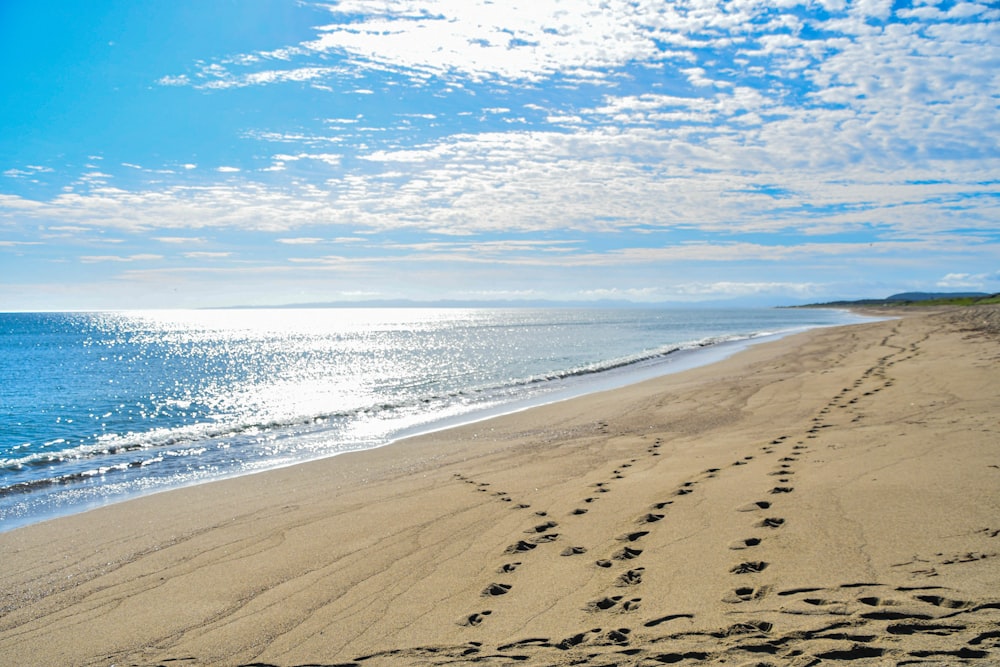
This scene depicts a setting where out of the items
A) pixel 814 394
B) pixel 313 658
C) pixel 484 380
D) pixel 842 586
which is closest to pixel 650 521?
pixel 842 586

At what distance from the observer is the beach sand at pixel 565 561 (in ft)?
14.3

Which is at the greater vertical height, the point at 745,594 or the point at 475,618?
the point at 745,594

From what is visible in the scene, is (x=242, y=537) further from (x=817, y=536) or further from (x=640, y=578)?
(x=817, y=536)

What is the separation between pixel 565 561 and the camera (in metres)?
6.12

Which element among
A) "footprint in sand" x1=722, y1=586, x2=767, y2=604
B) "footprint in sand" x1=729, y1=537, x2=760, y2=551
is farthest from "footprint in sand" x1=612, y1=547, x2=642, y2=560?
"footprint in sand" x1=722, y1=586, x2=767, y2=604

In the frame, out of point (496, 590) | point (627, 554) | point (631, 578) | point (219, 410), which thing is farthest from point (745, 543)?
point (219, 410)

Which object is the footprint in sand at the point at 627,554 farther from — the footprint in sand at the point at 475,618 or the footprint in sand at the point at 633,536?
the footprint in sand at the point at 475,618

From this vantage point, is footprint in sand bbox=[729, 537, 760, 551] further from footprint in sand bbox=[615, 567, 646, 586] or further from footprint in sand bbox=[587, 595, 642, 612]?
footprint in sand bbox=[587, 595, 642, 612]

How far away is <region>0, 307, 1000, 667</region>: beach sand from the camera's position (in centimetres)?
435

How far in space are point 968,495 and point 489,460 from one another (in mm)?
7681

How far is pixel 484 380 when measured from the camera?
108 ft

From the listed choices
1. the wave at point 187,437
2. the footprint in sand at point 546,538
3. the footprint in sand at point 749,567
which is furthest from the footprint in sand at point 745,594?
the wave at point 187,437

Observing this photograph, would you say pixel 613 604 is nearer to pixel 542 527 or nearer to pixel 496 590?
pixel 496 590

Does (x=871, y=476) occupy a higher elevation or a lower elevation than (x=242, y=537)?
higher
